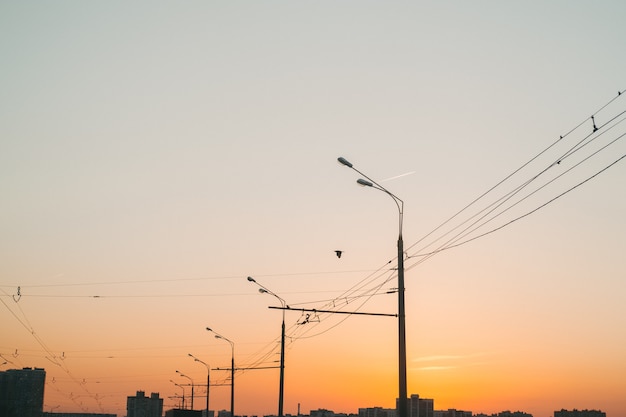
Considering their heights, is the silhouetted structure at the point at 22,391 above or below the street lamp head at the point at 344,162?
below

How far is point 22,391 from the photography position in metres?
145

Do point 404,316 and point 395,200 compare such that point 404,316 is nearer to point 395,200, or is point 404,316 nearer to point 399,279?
point 399,279

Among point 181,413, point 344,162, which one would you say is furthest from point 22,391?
point 344,162

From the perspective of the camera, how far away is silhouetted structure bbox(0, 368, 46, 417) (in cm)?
13100

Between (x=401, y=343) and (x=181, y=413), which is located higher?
(x=401, y=343)

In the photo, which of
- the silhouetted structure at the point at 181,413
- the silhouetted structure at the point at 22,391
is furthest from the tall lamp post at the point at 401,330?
the silhouetted structure at the point at 22,391

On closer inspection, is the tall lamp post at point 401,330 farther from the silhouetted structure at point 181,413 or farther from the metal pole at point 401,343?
the silhouetted structure at point 181,413

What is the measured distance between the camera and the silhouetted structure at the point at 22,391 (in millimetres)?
131000

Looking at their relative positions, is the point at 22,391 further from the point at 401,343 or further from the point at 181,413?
the point at 401,343

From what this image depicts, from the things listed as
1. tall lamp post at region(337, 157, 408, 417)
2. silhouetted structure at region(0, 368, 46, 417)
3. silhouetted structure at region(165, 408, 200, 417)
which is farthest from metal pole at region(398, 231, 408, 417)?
silhouetted structure at region(0, 368, 46, 417)

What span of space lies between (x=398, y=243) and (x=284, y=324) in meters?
25.3

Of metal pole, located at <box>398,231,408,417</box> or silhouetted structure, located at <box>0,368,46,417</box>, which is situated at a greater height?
metal pole, located at <box>398,231,408,417</box>

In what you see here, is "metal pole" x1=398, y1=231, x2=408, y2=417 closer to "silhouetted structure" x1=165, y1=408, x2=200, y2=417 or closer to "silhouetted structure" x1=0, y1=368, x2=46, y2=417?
"silhouetted structure" x1=165, y1=408, x2=200, y2=417

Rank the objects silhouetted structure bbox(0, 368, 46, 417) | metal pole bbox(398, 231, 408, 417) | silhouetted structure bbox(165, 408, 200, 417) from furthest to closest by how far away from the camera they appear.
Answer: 1. silhouetted structure bbox(0, 368, 46, 417)
2. silhouetted structure bbox(165, 408, 200, 417)
3. metal pole bbox(398, 231, 408, 417)
